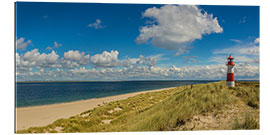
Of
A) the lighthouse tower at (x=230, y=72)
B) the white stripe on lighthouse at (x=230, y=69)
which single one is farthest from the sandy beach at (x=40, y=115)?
the white stripe on lighthouse at (x=230, y=69)

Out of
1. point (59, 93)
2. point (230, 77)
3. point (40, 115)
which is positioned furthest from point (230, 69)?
point (59, 93)

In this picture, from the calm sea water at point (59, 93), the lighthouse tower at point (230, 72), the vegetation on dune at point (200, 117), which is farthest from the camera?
the calm sea water at point (59, 93)

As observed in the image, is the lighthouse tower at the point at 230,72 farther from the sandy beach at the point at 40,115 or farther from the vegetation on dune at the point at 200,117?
the sandy beach at the point at 40,115

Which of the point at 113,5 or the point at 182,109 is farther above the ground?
the point at 113,5

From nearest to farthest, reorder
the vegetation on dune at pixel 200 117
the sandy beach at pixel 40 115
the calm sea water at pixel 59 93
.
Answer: the vegetation on dune at pixel 200 117 → the sandy beach at pixel 40 115 → the calm sea water at pixel 59 93

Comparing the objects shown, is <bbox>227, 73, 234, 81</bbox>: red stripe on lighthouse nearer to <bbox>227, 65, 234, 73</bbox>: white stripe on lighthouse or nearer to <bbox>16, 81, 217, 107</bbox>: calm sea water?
<bbox>227, 65, 234, 73</bbox>: white stripe on lighthouse

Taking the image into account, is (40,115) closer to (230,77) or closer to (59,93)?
(230,77)

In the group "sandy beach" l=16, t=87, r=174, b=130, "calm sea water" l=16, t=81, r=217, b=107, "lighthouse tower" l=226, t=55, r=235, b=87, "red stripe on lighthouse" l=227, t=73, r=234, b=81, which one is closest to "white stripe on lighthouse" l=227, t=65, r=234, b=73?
"lighthouse tower" l=226, t=55, r=235, b=87

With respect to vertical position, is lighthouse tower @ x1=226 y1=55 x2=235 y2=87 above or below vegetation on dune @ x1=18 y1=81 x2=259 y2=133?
above
